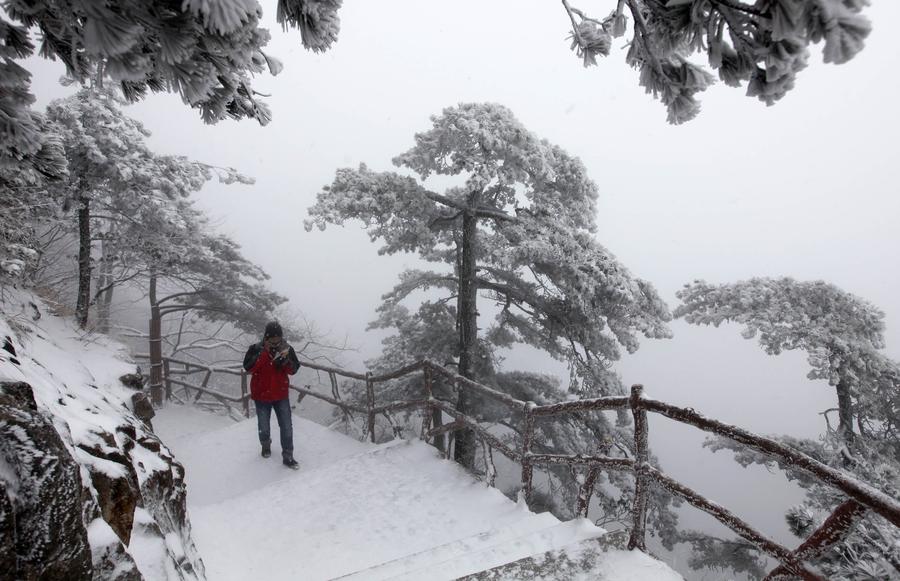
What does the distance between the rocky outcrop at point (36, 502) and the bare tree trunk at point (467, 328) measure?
25.9 ft

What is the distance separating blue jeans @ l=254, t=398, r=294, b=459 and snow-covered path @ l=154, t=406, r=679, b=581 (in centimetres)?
38

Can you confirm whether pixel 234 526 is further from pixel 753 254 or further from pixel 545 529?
pixel 753 254

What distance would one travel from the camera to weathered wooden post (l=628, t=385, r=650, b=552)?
334 cm

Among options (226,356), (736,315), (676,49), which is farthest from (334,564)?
(226,356)

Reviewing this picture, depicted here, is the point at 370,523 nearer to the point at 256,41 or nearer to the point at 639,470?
the point at 639,470

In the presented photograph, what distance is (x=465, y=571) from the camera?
3.36 meters

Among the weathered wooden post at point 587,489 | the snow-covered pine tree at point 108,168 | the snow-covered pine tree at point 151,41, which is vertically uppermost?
the snow-covered pine tree at point 108,168

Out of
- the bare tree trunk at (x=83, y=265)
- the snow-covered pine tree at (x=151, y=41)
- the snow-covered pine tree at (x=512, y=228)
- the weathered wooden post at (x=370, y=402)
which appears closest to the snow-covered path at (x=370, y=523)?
the weathered wooden post at (x=370, y=402)

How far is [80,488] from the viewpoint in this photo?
2207 millimetres

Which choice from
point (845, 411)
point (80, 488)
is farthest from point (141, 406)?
point (845, 411)

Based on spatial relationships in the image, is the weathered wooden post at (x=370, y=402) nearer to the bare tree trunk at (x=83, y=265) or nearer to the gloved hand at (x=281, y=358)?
the gloved hand at (x=281, y=358)

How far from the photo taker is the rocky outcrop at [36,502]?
1859 mm

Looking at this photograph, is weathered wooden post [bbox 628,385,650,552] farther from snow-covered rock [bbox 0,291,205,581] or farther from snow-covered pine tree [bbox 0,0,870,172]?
snow-covered rock [bbox 0,291,205,581]

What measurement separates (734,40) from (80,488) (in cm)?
325
